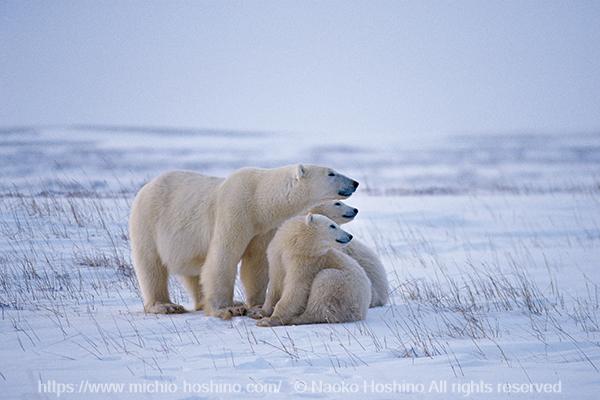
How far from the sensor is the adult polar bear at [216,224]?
20.9ft

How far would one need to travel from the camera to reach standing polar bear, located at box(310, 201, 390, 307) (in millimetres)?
6883

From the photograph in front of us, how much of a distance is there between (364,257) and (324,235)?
3.17 feet

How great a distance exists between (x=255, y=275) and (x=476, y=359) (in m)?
2.67

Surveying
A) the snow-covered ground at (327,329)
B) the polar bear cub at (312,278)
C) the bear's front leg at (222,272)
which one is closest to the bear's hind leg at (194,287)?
the snow-covered ground at (327,329)

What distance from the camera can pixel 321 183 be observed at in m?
6.82

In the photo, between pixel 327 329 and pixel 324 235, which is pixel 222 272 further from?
pixel 327 329

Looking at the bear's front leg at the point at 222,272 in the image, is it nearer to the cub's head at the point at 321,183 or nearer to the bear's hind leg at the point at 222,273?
the bear's hind leg at the point at 222,273

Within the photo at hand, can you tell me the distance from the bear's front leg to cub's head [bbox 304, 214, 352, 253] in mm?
608

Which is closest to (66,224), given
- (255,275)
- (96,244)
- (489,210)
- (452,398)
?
(96,244)

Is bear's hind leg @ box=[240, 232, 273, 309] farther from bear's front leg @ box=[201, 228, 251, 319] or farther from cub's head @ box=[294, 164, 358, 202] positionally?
cub's head @ box=[294, 164, 358, 202]

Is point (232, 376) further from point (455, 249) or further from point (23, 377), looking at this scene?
point (455, 249)

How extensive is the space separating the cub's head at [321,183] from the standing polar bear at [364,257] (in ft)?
0.45

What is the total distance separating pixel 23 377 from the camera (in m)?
4.01

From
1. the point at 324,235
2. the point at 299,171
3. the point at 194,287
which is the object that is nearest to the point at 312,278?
the point at 324,235
